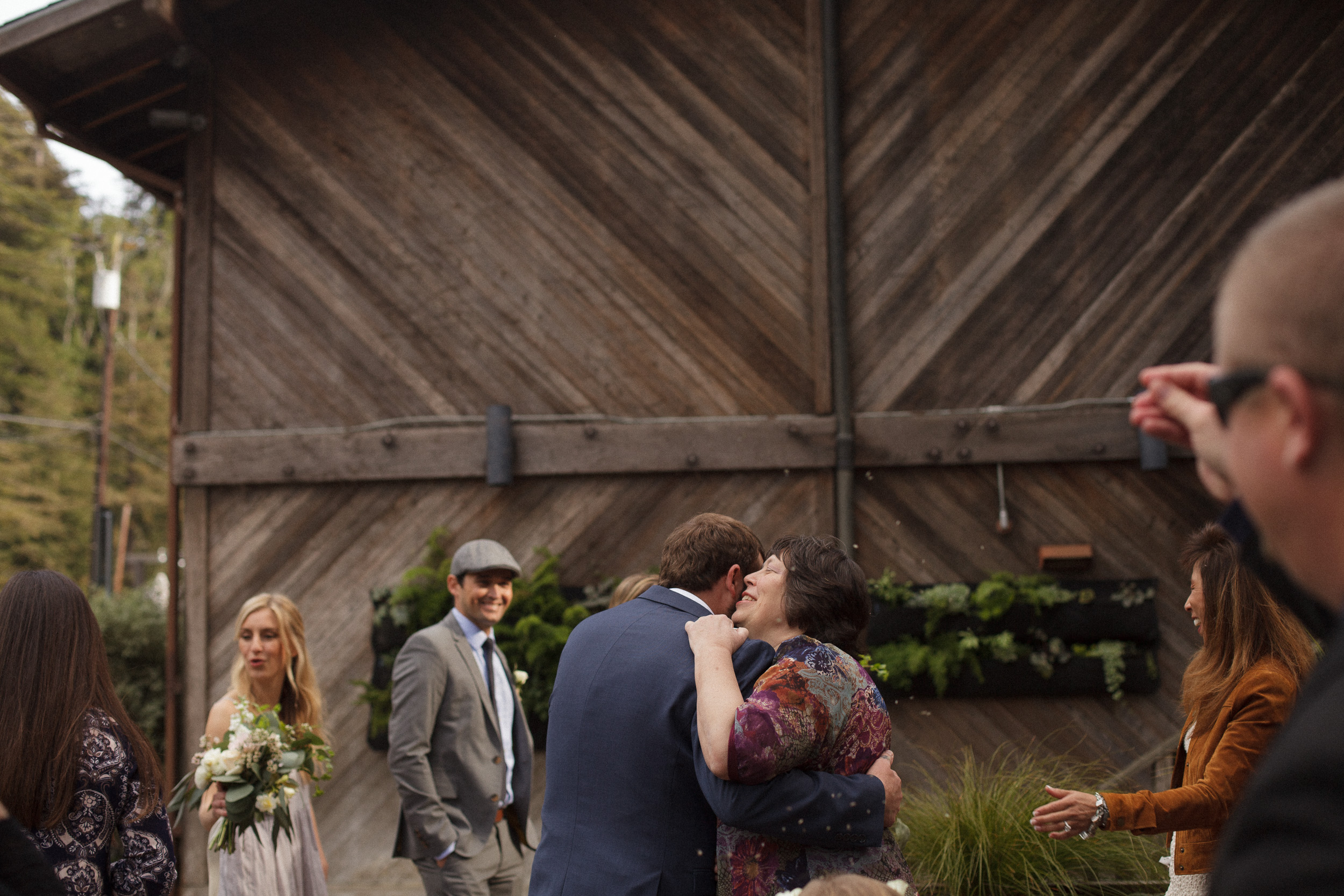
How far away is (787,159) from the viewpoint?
6699 mm

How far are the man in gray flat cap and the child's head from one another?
2.93 metres

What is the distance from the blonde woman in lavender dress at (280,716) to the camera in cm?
425

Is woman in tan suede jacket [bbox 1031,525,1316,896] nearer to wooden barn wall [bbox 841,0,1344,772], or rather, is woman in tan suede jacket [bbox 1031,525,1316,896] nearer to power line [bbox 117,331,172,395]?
wooden barn wall [bbox 841,0,1344,772]

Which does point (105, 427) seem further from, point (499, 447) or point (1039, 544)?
point (1039, 544)

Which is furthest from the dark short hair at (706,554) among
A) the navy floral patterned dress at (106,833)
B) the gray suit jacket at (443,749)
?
the gray suit jacket at (443,749)

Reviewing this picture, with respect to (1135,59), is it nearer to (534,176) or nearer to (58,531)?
(534,176)

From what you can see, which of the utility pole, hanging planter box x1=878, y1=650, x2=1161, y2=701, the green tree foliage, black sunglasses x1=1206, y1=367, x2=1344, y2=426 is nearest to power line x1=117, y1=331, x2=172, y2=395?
the green tree foliage

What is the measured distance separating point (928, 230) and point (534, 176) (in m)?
2.59

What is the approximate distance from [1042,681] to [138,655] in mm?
7601

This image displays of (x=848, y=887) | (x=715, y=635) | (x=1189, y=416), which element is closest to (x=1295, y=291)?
(x=1189, y=416)

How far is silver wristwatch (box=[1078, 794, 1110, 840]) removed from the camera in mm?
3031

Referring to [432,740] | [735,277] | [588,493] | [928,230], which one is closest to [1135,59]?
[928,230]

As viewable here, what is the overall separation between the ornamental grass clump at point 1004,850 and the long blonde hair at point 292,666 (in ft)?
9.47

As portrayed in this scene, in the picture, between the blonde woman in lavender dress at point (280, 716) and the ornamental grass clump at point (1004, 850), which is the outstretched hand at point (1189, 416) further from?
the blonde woman in lavender dress at point (280, 716)
